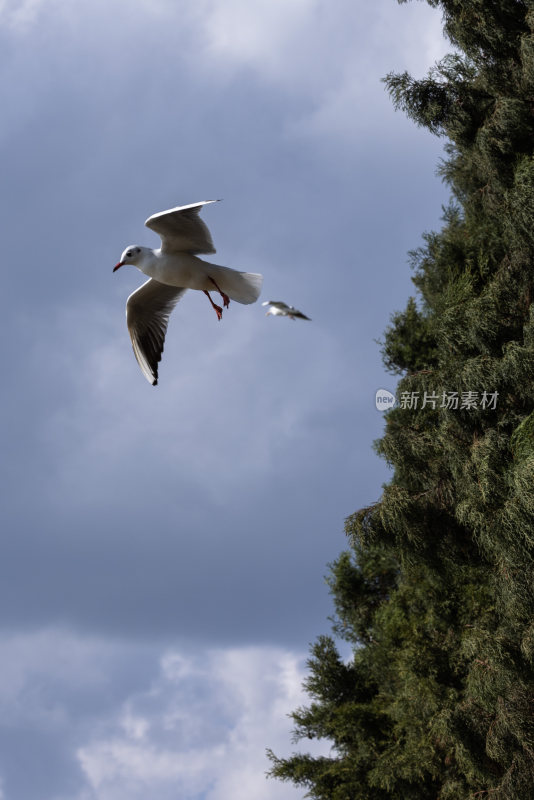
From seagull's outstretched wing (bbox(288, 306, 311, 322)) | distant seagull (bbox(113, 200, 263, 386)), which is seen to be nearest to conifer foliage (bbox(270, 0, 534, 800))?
seagull's outstretched wing (bbox(288, 306, 311, 322))

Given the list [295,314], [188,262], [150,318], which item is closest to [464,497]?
[295,314]

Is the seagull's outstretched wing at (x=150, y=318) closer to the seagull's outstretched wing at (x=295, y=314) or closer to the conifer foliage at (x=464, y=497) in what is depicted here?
the seagull's outstretched wing at (x=295, y=314)

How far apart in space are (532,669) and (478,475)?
2143mm

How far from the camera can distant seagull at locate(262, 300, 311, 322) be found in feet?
29.3

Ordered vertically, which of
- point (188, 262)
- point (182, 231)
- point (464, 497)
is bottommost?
point (464, 497)

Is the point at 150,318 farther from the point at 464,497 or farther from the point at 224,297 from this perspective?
the point at 464,497

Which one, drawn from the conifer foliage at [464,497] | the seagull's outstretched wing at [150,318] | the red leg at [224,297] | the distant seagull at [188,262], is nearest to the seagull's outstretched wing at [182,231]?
the distant seagull at [188,262]

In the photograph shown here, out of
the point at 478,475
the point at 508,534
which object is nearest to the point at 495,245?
the point at 478,475

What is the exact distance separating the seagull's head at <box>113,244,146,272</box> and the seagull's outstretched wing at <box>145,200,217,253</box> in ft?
0.60

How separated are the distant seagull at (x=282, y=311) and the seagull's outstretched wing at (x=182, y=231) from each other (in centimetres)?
194

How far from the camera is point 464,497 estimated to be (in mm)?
10414

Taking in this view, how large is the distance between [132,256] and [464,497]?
17.1ft

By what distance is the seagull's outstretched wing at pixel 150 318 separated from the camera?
8.16 metres

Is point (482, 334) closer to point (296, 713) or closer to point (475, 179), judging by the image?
point (475, 179)
